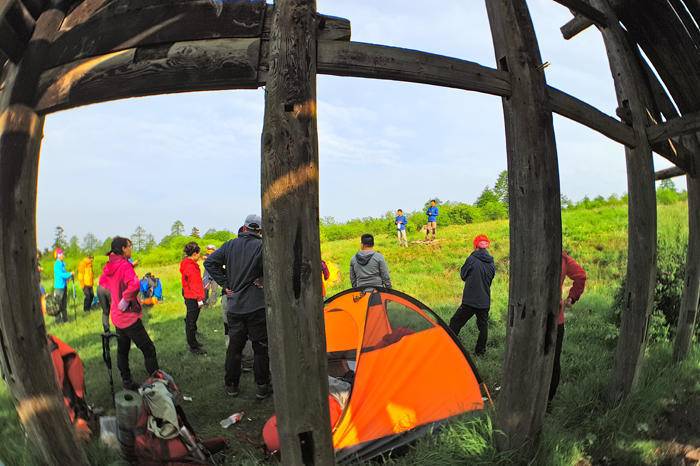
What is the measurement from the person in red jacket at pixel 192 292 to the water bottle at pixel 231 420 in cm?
292

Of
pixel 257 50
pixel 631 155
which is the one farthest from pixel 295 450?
pixel 631 155

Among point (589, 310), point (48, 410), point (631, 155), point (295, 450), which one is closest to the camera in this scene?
point (295, 450)

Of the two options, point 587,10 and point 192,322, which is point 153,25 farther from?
point 192,322

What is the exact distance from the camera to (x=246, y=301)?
184 inches

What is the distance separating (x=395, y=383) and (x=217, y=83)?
2737mm

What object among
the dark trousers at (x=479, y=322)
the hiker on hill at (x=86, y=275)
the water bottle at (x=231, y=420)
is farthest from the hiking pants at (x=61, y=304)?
the dark trousers at (x=479, y=322)

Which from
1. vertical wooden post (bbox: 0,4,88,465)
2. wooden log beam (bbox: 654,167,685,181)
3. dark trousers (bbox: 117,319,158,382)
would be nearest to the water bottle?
dark trousers (bbox: 117,319,158,382)

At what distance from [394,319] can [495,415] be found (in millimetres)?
1409

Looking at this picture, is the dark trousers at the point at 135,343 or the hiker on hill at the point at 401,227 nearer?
the dark trousers at the point at 135,343

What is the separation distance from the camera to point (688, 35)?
4.46m

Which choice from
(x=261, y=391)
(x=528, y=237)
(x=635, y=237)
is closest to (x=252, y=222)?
(x=261, y=391)

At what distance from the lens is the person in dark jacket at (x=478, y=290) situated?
6.15m

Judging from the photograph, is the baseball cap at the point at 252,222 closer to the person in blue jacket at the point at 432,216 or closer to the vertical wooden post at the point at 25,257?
the vertical wooden post at the point at 25,257

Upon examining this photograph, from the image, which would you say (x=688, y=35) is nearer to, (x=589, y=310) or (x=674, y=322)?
(x=674, y=322)
